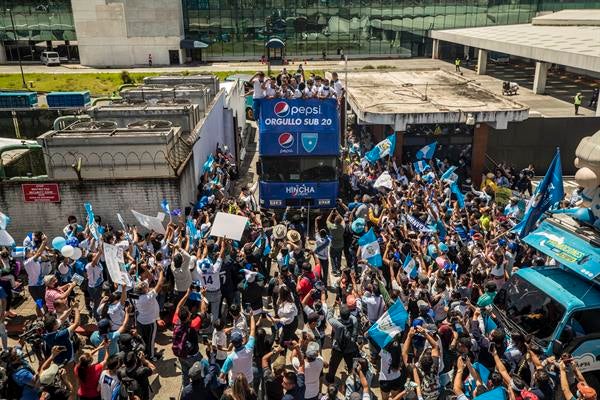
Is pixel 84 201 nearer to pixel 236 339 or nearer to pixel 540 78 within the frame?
pixel 236 339

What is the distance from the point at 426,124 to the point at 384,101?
2182 mm

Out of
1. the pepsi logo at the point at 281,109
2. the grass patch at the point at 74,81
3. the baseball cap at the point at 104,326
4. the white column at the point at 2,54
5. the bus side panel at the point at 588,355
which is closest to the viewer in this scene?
the baseball cap at the point at 104,326

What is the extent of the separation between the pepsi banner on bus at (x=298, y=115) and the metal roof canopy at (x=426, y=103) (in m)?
4.13

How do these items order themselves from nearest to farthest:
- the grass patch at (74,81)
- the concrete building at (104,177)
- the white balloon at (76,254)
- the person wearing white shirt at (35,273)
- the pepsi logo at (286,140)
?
the person wearing white shirt at (35,273), the white balloon at (76,254), the concrete building at (104,177), the pepsi logo at (286,140), the grass patch at (74,81)

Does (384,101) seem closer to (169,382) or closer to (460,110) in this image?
(460,110)

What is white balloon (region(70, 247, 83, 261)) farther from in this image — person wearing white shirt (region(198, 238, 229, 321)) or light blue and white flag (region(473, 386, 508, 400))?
light blue and white flag (region(473, 386, 508, 400))

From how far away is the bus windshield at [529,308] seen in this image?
797 centimetres

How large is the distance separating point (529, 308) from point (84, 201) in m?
10.8

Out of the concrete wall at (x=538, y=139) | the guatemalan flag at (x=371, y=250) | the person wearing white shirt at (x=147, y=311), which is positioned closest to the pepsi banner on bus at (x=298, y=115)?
the guatemalan flag at (x=371, y=250)

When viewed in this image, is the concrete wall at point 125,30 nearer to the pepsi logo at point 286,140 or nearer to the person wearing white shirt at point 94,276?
the pepsi logo at point 286,140

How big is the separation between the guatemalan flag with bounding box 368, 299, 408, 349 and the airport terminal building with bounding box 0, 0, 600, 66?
51.6 m

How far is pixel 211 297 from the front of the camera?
9.57 meters

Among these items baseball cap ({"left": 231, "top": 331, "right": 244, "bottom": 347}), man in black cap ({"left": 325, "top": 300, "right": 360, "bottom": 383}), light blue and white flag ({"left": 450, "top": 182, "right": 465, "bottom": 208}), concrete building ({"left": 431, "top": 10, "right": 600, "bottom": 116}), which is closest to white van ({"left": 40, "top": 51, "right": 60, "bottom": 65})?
concrete building ({"left": 431, "top": 10, "right": 600, "bottom": 116})

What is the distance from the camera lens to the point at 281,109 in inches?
572
